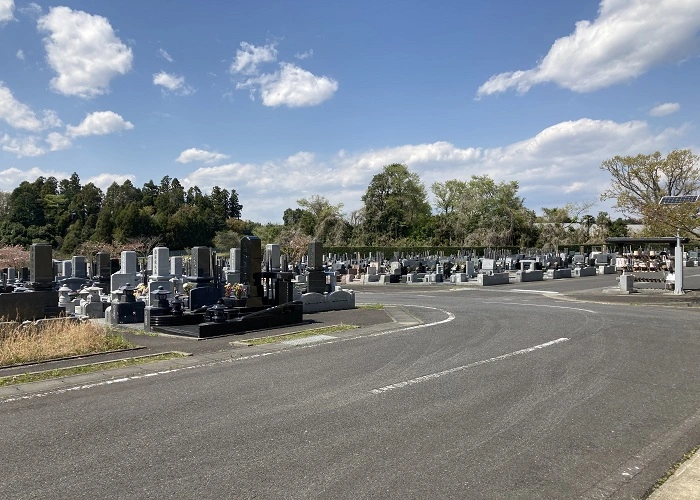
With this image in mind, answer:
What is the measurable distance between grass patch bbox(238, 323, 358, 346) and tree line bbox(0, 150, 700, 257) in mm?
36584

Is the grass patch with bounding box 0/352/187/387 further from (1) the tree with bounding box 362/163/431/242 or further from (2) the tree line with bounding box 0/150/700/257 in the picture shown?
(1) the tree with bounding box 362/163/431/242

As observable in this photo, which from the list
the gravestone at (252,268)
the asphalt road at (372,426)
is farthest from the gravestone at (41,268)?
the asphalt road at (372,426)

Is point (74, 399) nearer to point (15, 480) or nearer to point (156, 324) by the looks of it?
point (15, 480)

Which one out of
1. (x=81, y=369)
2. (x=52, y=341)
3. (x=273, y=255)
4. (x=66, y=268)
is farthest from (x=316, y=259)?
(x=66, y=268)

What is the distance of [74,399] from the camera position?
6953 millimetres

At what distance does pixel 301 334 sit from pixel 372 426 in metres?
6.94

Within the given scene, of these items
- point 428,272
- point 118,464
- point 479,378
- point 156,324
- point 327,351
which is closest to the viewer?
point 118,464

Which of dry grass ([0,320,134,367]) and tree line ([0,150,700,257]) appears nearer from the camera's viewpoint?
dry grass ([0,320,134,367])

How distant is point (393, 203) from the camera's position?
68.0 m

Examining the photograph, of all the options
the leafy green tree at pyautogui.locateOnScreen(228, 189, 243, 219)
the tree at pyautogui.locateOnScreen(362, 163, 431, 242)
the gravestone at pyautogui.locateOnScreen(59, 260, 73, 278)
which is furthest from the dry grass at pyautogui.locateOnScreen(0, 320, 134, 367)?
the leafy green tree at pyautogui.locateOnScreen(228, 189, 243, 219)

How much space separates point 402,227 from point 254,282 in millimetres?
53167

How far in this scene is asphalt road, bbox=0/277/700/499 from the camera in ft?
14.2

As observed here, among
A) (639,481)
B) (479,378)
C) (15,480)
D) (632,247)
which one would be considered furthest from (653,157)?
(15,480)

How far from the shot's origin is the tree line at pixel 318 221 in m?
58.9
